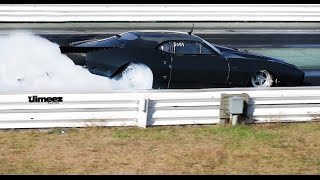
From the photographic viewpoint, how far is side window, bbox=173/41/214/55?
381 inches

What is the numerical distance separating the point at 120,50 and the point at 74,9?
8501 mm

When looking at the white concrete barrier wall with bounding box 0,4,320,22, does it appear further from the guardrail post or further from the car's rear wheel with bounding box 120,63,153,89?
the guardrail post

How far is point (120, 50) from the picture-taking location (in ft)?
31.1

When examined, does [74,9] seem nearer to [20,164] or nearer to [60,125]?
[60,125]

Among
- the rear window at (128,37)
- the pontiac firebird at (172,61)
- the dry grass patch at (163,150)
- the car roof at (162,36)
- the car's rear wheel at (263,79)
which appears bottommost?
the dry grass patch at (163,150)

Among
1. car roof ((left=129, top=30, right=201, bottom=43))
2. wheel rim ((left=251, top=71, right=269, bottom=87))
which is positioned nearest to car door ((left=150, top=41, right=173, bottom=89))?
car roof ((left=129, top=30, right=201, bottom=43))

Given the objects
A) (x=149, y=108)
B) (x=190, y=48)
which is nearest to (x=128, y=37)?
(x=190, y=48)

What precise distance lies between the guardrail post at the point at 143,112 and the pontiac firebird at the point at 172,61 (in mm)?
1226

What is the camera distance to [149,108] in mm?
8414

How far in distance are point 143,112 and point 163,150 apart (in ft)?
3.29

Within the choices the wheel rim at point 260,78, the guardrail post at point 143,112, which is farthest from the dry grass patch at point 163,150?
the wheel rim at point 260,78

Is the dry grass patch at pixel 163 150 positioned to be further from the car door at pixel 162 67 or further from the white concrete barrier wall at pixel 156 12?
the white concrete barrier wall at pixel 156 12

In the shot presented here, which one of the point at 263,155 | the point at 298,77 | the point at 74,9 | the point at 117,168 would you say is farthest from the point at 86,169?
the point at 74,9

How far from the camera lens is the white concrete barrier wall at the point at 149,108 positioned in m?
8.08
